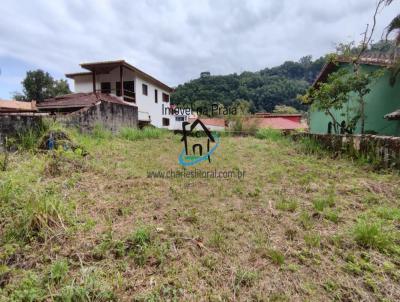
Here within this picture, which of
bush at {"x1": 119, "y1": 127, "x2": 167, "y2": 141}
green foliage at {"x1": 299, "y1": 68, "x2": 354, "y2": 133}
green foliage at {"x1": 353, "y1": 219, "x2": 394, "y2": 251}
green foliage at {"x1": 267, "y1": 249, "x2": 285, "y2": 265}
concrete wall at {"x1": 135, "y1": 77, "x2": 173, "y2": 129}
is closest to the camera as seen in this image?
green foliage at {"x1": 267, "y1": 249, "x2": 285, "y2": 265}

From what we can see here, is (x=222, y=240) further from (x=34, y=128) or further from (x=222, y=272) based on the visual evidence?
(x=34, y=128)

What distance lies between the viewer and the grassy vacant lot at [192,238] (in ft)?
5.30

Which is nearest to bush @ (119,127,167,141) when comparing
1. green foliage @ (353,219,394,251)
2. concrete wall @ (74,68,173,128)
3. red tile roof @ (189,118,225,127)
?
red tile roof @ (189,118,225,127)

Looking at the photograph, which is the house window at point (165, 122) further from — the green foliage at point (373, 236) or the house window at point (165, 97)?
the green foliage at point (373, 236)

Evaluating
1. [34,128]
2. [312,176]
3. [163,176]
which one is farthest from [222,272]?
[34,128]

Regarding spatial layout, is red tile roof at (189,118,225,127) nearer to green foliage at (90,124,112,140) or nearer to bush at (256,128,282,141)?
bush at (256,128,282,141)

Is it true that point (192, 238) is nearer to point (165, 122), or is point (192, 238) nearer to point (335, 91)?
point (335, 91)

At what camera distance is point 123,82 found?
15164 millimetres

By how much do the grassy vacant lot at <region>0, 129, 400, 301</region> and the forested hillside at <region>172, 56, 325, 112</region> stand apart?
18791 millimetres

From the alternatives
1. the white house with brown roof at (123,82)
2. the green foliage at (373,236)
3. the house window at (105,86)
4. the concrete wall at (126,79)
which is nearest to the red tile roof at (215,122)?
the white house with brown roof at (123,82)

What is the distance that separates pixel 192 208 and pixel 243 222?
704 millimetres

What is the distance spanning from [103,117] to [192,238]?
24.5 ft

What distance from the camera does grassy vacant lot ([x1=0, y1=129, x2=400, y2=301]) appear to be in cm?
162

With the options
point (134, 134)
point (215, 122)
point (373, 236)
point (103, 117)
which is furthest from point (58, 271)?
point (215, 122)
